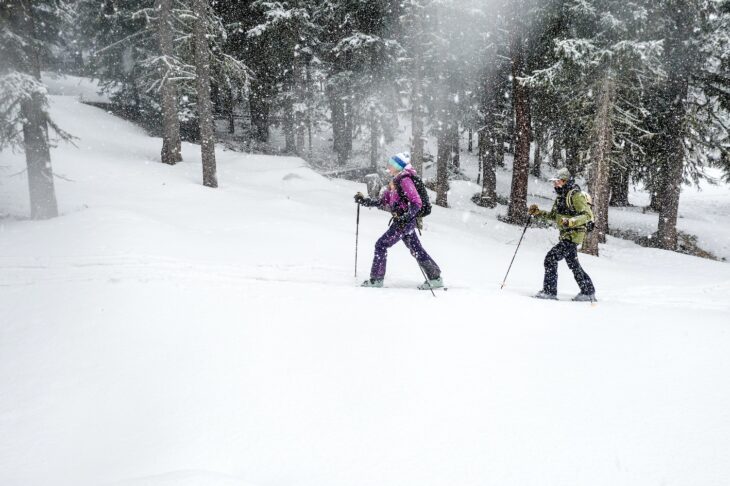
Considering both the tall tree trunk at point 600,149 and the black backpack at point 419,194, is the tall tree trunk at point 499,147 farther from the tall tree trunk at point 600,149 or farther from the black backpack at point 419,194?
the black backpack at point 419,194

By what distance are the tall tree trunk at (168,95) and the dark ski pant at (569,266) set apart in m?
15.0

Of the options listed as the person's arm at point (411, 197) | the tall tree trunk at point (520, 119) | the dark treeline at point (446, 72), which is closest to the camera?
the person's arm at point (411, 197)

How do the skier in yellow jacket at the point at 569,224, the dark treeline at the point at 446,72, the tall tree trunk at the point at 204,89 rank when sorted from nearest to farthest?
the skier in yellow jacket at the point at 569,224 < the dark treeline at the point at 446,72 < the tall tree trunk at the point at 204,89

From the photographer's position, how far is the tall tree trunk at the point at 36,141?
420 inches

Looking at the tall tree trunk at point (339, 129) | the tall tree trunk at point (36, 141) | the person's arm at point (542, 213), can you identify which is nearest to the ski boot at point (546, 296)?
the person's arm at point (542, 213)

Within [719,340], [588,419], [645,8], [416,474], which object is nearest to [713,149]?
[645,8]

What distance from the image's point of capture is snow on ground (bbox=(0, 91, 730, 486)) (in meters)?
2.92

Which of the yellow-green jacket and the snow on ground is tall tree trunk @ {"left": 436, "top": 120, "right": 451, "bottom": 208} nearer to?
the snow on ground

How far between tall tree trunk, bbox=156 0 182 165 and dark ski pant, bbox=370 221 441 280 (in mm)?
13185

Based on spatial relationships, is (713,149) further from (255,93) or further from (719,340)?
(255,93)

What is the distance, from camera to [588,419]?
3346 millimetres

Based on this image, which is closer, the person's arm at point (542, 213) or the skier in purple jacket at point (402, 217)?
the skier in purple jacket at point (402, 217)

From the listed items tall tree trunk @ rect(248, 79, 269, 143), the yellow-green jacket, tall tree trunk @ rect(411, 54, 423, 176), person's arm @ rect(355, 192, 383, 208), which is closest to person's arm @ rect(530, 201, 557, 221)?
the yellow-green jacket

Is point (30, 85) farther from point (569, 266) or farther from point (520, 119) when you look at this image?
point (520, 119)
